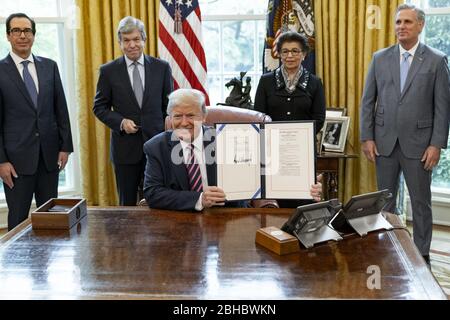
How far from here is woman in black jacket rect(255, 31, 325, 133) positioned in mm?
3311

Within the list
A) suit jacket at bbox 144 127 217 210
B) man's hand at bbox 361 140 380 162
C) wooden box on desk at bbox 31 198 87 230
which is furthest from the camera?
man's hand at bbox 361 140 380 162

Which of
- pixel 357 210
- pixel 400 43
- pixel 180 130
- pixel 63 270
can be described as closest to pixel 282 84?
pixel 400 43

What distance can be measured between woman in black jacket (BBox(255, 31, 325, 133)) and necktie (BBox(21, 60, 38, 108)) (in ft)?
4.60

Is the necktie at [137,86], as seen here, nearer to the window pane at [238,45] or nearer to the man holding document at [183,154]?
the man holding document at [183,154]

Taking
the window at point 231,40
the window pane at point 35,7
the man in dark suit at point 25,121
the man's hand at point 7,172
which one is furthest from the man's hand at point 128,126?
the window pane at point 35,7

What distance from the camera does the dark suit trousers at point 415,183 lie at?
3.50 meters

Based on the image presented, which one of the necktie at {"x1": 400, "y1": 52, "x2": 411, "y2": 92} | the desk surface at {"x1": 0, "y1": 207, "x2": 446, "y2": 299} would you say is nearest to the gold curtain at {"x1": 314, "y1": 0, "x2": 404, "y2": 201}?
the necktie at {"x1": 400, "y1": 52, "x2": 411, "y2": 92}

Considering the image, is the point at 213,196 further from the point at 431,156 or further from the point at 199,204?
the point at 431,156

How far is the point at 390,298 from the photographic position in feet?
4.74

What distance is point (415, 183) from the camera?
3.51m

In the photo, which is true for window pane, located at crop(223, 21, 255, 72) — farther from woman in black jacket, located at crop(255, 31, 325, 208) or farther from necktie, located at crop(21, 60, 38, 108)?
necktie, located at crop(21, 60, 38, 108)

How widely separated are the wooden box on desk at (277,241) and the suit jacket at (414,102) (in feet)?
6.30

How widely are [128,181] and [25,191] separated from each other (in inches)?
25.5
